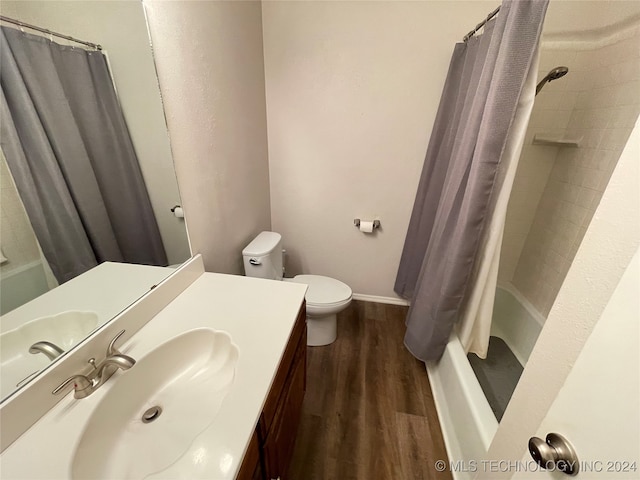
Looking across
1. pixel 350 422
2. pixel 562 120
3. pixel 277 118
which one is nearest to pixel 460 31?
pixel 562 120

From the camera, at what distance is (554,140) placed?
1.58 meters

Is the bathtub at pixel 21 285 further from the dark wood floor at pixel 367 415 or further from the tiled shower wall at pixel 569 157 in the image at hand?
the tiled shower wall at pixel 569 157

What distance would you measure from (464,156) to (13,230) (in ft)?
4.98

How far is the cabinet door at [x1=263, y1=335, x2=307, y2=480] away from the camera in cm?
81

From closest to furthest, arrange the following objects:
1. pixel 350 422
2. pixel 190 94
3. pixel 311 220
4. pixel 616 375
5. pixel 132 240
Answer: pixel 616 375, pixel 132 240, pixel 190 94, pixel 350 422, pixel 311 220

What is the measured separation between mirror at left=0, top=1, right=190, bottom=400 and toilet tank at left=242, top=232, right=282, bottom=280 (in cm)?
49

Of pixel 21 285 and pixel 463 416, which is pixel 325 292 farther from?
pixel 21 285

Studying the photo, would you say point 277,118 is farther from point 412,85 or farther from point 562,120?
point 562,120

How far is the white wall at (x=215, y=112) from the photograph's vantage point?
3.36ft

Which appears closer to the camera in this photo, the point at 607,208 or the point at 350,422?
the point at 607,208

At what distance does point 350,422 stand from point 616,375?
1317 mm

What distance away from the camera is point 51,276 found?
2.20 feet

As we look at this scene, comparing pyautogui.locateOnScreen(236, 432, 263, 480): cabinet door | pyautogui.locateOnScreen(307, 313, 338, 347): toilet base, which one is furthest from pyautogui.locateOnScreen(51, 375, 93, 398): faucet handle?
pyautogui.locateOnScreen(307, 313, 338, 347): toilet base

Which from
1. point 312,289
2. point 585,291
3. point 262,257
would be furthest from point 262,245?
point 585,291
